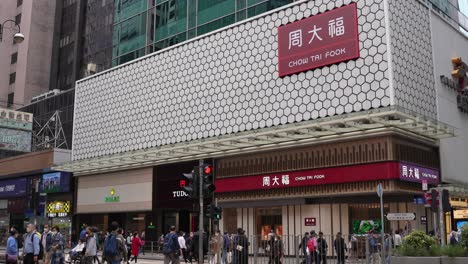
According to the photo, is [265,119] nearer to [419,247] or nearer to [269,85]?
[269,85]

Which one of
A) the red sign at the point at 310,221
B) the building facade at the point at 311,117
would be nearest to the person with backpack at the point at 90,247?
the building facade at the point at 311,117

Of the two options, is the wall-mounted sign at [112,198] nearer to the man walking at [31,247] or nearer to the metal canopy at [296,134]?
the metal canopy at [296,134]

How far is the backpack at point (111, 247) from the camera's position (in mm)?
14344

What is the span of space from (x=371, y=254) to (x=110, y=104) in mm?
23950

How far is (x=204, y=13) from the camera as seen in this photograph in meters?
32.9

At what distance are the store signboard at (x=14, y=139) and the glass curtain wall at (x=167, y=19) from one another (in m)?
9.88

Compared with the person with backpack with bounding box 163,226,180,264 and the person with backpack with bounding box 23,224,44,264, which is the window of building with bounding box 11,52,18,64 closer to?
the person with backpack with bounding box 163,226,180,264

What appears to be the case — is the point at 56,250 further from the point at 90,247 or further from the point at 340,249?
the point at 340,249

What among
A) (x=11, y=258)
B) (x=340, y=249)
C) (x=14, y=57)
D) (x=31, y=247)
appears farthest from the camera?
(x=14, y=57)

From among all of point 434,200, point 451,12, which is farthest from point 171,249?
point 451,12

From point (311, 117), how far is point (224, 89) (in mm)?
5899

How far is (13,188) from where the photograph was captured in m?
44.2

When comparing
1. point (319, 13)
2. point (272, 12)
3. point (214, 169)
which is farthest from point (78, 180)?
point (319, 13)

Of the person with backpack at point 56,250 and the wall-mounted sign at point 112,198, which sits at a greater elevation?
the wall-mounted sign at point 112,198
